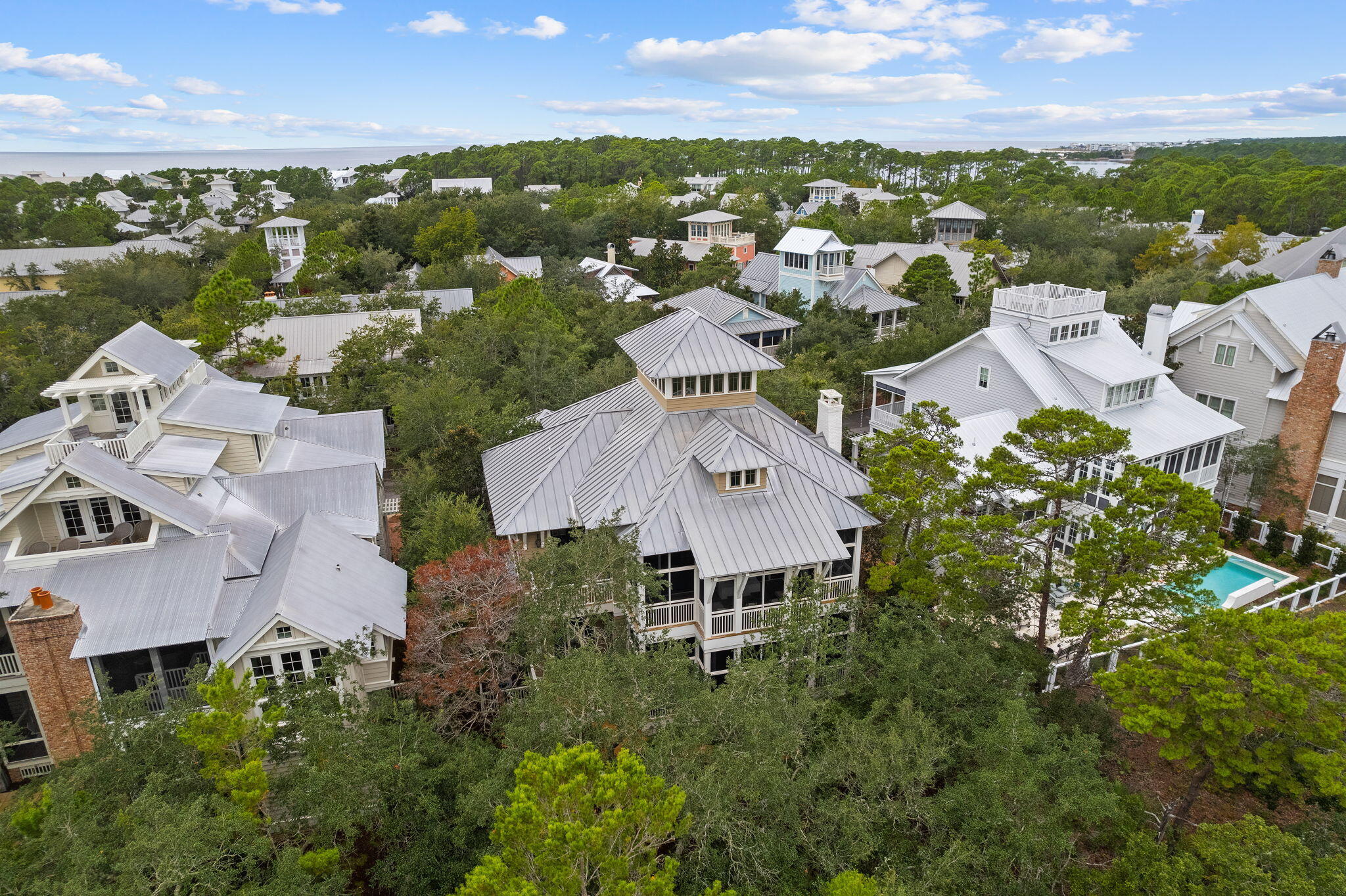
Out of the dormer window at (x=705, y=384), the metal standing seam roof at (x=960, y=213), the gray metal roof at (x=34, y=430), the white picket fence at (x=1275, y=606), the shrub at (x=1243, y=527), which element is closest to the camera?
the white picket fence at (x=1275, y=606)

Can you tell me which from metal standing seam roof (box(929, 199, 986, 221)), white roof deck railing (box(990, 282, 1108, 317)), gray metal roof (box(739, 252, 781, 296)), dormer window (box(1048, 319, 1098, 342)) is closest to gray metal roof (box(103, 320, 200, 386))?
white roof deck railing (box(990, 282, 1108, 317))

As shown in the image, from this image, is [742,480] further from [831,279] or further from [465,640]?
[831,279]

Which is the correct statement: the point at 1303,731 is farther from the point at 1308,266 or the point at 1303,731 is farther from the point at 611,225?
the point at 611,225

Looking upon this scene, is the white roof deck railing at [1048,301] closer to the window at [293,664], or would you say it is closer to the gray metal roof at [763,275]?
the window at [293,664]

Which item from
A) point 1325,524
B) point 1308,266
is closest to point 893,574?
point 1325,524

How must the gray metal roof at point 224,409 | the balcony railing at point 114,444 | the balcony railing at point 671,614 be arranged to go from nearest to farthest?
the balcony railing at point 671,614 < the balcony railing at point 114,444 < the gray metal roof at point 224,409

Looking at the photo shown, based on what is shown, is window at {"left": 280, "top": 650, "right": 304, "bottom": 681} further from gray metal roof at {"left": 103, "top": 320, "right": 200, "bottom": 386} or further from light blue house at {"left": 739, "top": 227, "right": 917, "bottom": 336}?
light blue house at {"left": 739, "top": 227, "right": 917, "bottom": 336}

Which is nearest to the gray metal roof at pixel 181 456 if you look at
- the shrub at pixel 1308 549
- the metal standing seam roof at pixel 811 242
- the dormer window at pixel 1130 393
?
the dormer window at pixel 1130 393
